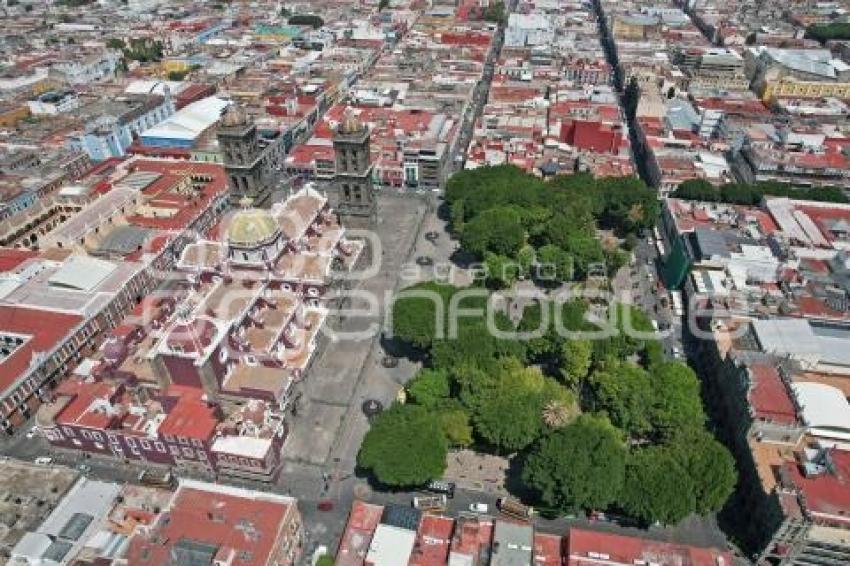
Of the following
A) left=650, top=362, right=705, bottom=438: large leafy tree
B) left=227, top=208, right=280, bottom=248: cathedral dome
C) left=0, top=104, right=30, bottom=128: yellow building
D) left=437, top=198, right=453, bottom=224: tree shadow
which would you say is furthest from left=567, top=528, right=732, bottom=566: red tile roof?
left=0, top=104, right=30, bottom=128: yellow building

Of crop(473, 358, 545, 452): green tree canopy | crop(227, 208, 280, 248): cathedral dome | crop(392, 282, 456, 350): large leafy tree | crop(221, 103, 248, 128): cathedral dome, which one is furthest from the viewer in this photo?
crop(221, 103, 248, 128): cathedral dome

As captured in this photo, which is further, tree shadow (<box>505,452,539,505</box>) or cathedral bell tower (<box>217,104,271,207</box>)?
cathedral bell tower (<box>217,104,271,207</box>)

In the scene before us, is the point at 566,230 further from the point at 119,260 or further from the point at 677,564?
the point at 119,260

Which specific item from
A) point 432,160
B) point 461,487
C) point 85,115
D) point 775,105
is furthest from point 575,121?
point 85,115

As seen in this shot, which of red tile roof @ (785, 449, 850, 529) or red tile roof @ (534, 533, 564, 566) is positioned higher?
red tile roof @ (785, 449, 850, 529)

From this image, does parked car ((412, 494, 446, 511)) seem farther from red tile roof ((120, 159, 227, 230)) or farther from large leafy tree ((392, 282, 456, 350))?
red tile roof ((120, 159, 227, 230))

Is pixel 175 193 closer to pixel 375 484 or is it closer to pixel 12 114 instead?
pixel 12 114

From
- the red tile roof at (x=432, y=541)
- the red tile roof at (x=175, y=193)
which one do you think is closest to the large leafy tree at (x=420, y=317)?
the red tile roof at (x=432, y=541)

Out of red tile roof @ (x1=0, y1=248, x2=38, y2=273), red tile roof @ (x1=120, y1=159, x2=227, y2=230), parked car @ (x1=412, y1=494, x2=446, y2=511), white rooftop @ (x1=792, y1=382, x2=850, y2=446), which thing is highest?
white rooftop @ (x1=792, y1=382, x2=850, y2=446)
